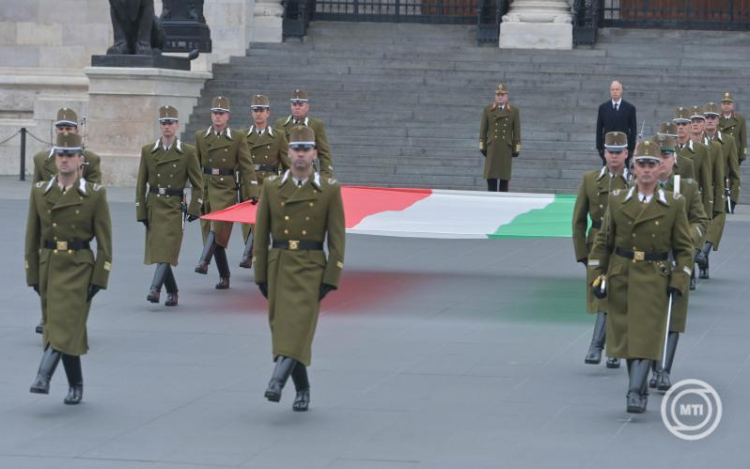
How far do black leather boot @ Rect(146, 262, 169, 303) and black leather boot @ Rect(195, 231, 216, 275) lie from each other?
1.41 m

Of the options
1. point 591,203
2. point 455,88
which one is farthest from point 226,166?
point 455,88

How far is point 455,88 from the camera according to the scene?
93.3ft

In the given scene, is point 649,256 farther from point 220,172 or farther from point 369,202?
point 369,202

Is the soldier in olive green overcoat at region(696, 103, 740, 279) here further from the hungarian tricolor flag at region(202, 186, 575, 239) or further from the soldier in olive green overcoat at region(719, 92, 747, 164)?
the soldier in olive green overcoat at region(719, 92, 747, 164)

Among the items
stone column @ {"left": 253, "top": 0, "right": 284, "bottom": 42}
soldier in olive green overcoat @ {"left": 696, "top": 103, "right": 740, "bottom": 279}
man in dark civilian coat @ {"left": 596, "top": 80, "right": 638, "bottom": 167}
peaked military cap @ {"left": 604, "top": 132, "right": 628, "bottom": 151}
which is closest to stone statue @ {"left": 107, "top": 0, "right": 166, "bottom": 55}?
stone column @ {"left": 253, "top": 0, "right": 284, "bottom": 42}

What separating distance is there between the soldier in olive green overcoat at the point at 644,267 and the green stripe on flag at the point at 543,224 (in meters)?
5.34

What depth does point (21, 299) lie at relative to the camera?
46.0 feet

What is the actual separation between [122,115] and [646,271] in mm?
18483

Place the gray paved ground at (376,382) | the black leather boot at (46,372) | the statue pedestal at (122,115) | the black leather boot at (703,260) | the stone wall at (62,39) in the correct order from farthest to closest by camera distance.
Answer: the stone wall at (62,39) → the statue pedestal at (122,115) → the black leather boot at (703,260) → the black leather boot at (46,372) → the gray paved ground at (376,382)

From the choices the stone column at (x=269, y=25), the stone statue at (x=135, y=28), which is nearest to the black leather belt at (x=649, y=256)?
the stone statue at (x=135, y=28)

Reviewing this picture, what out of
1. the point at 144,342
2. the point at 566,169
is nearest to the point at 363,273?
the point at 144,342

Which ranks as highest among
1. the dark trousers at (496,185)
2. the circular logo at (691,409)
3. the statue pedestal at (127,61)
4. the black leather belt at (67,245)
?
the black leather belt at (67,245)

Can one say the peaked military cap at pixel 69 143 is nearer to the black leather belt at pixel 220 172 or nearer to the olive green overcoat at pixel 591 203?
the olive green overcoat at pixel 591 203

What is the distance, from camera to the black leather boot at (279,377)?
9.05 meters
